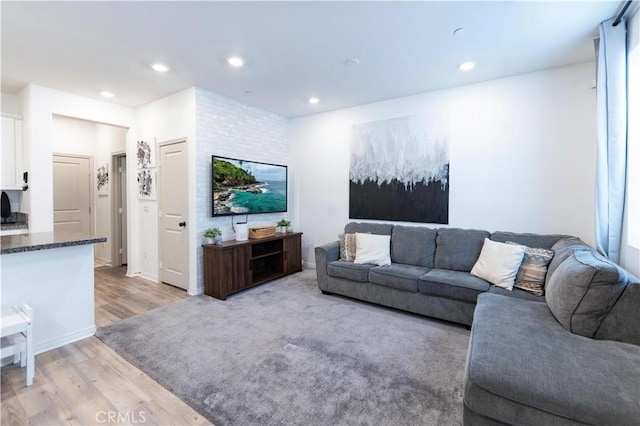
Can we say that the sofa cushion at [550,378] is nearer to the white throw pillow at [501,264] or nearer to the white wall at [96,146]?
the white throw pillow at [501,264]

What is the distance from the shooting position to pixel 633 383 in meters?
1.28

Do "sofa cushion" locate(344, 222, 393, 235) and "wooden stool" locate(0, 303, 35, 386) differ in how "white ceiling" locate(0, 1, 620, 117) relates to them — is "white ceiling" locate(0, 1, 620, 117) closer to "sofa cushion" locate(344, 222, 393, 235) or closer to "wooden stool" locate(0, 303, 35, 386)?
"sofa cushion" locate(344, 222, 393, 235)

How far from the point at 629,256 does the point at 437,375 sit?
176 cm

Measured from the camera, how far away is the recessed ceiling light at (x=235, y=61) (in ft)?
9.73

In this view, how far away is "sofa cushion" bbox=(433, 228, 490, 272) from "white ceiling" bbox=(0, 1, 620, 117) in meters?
1.85

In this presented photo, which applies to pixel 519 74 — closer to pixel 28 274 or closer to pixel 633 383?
pixel 633 383

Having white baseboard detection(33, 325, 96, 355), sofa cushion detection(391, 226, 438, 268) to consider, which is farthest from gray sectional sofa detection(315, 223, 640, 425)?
white baseboard detection(33, 325, 96, 355)

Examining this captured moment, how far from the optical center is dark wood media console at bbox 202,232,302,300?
3.67 metres

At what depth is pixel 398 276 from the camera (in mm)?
3234

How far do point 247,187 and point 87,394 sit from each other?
301 centimetres

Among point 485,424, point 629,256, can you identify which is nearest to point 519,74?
point 629,256

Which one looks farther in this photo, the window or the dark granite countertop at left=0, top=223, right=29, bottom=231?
the dark granite countertop at left=0, top=223, right=29, bottom=231

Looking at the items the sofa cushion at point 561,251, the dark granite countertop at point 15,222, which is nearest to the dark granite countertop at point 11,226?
the dark granite countertop at point 15,222

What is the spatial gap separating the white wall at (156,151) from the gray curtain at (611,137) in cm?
422
